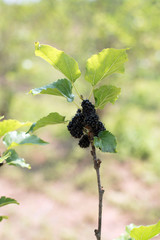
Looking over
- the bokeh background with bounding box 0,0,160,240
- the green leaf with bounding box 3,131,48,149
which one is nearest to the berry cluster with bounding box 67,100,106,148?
the green leaf with bounding box 3,131,48,149

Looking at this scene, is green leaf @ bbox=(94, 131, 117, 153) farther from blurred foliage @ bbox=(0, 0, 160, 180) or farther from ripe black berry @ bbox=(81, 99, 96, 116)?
blurred foliage @ bbox=(0, 0, 160, 180)

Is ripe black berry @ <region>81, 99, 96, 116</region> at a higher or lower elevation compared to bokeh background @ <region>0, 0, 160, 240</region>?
lower

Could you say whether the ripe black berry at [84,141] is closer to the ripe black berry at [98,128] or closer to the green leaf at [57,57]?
the ripe black berry at [98,128]

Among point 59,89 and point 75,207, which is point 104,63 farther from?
point 75,207

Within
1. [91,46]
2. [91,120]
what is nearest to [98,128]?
[91,120]

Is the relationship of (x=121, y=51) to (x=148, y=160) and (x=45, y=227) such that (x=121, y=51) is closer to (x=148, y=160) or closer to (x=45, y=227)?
(x=45, y=227)
